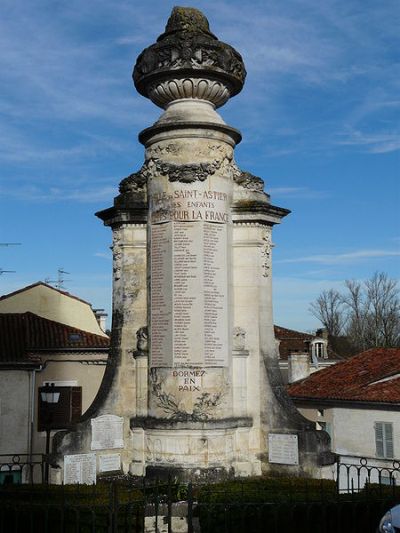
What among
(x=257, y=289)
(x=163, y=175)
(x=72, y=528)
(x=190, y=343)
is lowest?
(x=72, y=528)

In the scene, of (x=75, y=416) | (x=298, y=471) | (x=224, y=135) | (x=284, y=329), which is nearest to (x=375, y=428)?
(x=75, y=416)

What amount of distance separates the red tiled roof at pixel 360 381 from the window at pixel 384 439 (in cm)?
94

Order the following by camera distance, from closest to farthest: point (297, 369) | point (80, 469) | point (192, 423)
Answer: point (192, 423), point (80, 469), point (297, 369)

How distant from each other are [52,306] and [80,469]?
2196 cm

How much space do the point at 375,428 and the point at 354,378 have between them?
3366mm

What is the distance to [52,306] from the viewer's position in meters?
33.0

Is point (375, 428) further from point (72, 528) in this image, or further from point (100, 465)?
point (72, 528)

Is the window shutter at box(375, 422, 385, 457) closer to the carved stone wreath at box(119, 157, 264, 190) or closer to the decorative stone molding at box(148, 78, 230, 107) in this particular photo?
the carved stone wreath at box(119, 157, 264, 190)

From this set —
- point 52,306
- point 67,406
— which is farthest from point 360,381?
point 52,306

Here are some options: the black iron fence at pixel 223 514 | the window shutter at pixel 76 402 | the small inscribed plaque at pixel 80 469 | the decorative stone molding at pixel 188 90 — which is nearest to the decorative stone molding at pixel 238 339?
the small inscribed plaque at pixel 80 469

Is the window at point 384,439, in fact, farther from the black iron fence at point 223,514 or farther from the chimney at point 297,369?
the black iron fence at point 223,514

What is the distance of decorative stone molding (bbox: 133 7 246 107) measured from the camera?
39.0 feet

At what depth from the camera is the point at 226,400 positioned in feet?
38.2

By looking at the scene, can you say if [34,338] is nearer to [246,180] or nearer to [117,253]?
[117,253]
